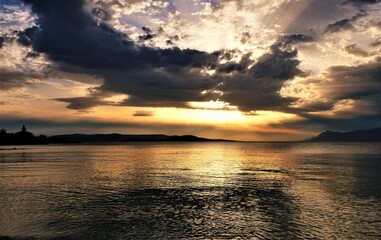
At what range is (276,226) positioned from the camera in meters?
31.6

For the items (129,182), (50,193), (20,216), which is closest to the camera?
(20,216)

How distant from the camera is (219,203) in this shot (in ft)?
139

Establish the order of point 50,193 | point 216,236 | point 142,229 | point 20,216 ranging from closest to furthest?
point 216,236 → point 142,229 → point 20,216 → point 50,193

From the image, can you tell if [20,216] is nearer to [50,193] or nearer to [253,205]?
[50,193]

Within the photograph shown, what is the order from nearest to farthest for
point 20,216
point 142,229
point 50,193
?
point 142,229 → point 20,216 → point 50,193

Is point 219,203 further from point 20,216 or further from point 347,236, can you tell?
point 20,216

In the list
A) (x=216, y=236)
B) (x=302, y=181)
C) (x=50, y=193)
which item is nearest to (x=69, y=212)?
(x=50, y=193)

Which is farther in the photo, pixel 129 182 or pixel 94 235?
pixel 129 182

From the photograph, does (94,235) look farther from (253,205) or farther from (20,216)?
(253,205)

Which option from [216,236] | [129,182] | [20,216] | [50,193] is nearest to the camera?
[216,236]

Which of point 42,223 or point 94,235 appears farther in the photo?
point 42,223

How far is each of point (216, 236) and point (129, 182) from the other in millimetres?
37298

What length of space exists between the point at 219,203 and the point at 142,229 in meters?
14.4

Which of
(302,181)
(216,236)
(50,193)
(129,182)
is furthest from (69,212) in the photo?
(302,181)
